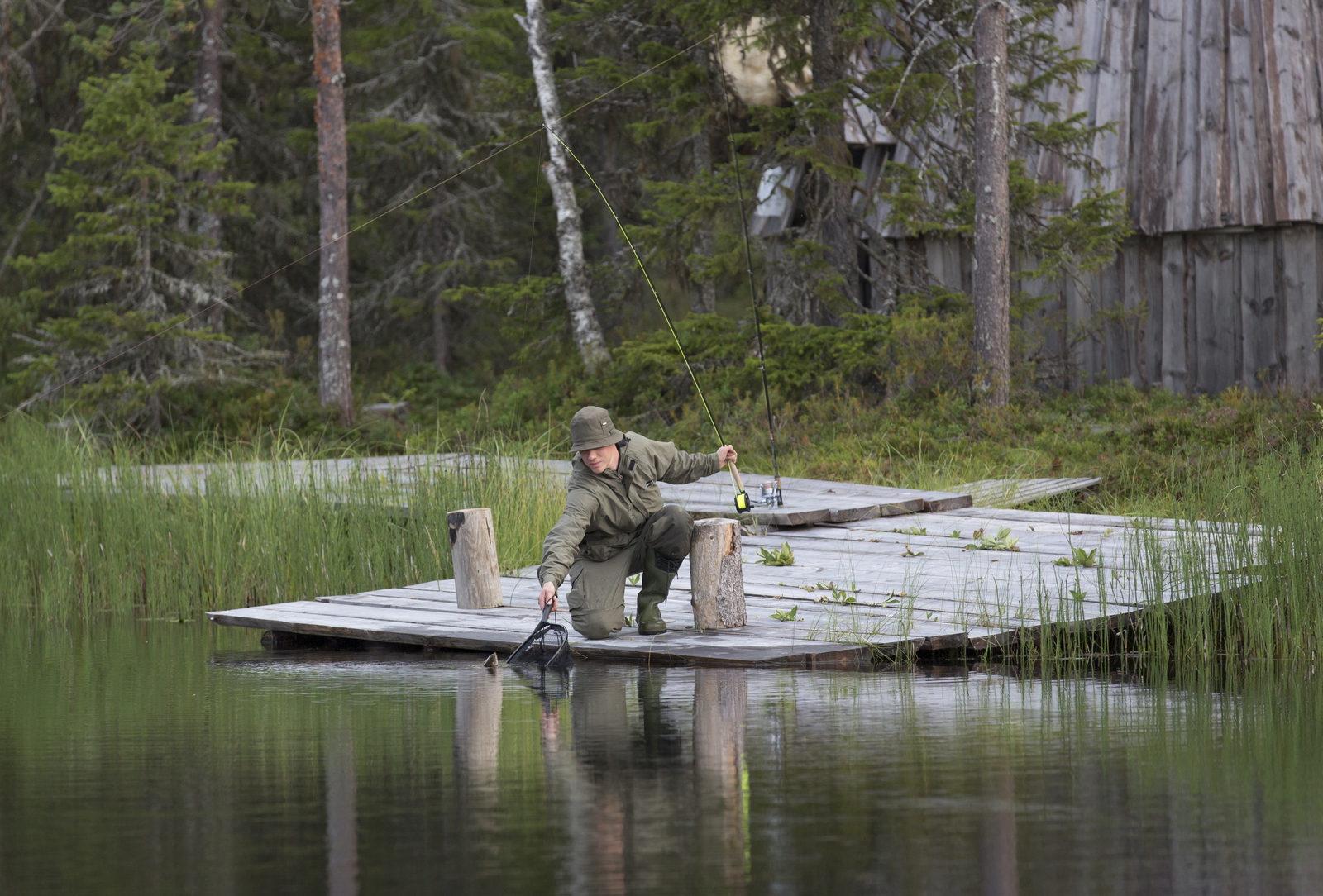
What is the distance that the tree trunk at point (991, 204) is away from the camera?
48.2ft

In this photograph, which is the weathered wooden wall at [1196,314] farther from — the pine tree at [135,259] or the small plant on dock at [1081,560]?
the pine tree at [135,259]

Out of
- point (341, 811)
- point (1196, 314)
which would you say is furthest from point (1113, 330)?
point (341, 811)

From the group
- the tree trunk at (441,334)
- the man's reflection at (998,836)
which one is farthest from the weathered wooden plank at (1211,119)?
the man's reflection at (998,836)

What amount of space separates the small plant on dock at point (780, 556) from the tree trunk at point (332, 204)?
949 cm

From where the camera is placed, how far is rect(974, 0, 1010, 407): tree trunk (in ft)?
48.2

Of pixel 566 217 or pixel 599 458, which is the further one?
pixel 566 217

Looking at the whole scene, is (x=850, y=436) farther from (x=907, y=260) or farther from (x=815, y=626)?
(x=815, y=626)

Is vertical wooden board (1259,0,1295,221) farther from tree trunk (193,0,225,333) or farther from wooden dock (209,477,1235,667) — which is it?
tree trunk (193,0,225,333)

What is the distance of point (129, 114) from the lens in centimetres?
1769

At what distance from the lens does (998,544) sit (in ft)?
32.3

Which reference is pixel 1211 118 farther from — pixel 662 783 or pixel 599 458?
pixel 662 783

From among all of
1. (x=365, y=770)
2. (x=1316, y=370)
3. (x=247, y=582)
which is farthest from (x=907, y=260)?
(x=365, y=770)

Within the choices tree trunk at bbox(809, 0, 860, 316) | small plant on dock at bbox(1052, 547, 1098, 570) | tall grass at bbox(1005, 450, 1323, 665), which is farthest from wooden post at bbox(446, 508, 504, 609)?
tree trunk at bbox(809, 0, 860, 316)

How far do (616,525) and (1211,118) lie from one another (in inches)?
410
